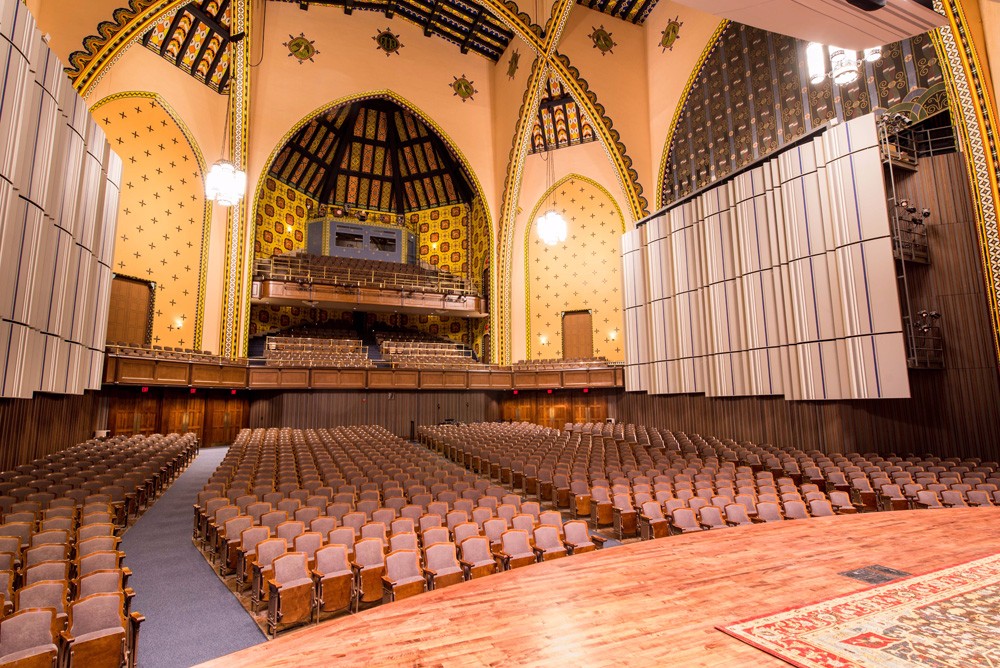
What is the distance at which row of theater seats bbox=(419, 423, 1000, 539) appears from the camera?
5.88 meters

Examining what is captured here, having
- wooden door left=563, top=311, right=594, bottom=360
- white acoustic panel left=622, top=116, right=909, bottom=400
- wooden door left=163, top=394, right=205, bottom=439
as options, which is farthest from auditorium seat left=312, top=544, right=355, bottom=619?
wooden door left=563, top=311, right=594, bottom=360

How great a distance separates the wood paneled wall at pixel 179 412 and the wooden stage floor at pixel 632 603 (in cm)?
1282

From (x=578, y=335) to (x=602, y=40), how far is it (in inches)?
380

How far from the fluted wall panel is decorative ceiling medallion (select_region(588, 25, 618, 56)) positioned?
44.5 ft

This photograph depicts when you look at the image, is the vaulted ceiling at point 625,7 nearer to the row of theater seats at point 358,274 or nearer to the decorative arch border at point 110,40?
the row of theater seats at point 358,274

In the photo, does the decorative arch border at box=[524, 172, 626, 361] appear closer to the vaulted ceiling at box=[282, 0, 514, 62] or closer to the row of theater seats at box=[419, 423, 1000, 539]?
the vaulted ceiling at box=[282, 0, 514, 62]

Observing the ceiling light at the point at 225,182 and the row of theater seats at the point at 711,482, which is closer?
the row of theater seats at the point at 711,482

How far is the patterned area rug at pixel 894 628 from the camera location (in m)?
2.38

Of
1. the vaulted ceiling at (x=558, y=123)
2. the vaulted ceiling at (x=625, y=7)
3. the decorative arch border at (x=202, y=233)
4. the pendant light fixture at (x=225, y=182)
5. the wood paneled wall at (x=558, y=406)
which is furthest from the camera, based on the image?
the vaulted ceiling at (x=558, y=123)

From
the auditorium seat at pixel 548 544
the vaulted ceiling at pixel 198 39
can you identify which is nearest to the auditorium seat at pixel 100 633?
the auditorium seat at pixel 548 544

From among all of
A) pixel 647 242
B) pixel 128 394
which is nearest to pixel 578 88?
pixel 647 242

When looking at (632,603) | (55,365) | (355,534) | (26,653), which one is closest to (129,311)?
(55,365)

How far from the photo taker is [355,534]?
15.8 feet

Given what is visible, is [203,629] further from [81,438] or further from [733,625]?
[81,438]
